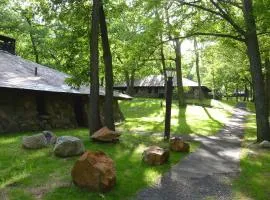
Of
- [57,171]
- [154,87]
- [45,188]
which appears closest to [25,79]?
[57,171]

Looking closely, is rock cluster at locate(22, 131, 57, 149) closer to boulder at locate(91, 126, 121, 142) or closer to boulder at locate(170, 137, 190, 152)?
boulder at locate(91, 126, 121, 142)

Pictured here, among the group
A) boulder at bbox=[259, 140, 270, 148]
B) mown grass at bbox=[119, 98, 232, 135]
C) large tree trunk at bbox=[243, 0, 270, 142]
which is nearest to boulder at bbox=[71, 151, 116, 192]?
boulder at bbox=[259, 140, 270, 148]

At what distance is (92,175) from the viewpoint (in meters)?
8.97

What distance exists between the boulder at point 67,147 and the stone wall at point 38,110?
6.62 meters

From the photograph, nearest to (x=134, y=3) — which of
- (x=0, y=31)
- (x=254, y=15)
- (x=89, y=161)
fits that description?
(x=254, y=15)

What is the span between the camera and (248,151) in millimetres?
15602

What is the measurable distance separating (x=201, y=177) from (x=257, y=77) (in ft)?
→ 27.9

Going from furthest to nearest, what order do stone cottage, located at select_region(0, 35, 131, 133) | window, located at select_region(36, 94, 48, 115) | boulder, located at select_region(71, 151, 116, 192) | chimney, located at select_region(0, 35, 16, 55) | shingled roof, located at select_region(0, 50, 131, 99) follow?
chimney, located at select_region(0, 35, 16, 55)
window, located at select_region(36, 94, 48, 115)
stone cottage, located at select_region(0, 35, 131, 133)
shingled roof, located at select_region(0, 50, 131, 99)
boulder, located at select_region(71, 151, 116, 192)

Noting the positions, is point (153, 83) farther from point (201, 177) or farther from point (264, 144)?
point (201, 177)

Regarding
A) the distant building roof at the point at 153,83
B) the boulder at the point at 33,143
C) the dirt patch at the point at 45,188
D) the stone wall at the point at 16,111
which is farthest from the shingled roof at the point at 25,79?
the distant building roof at the point at 153,83

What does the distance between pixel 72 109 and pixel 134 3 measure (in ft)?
25.5

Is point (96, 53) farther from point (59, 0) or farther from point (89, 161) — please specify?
point (89, 161)

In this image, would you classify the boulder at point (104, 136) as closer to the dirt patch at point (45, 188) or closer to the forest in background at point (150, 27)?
the forest in background at point (150, 27)

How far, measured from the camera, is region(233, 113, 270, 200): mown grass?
9406 mm
